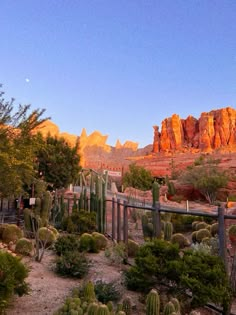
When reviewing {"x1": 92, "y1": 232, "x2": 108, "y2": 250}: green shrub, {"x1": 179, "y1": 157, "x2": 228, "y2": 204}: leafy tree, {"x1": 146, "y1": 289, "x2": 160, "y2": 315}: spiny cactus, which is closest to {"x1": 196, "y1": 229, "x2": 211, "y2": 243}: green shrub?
{"x1": 92, "y1": 232, "x2": 108, "y2": 250}: green shrub

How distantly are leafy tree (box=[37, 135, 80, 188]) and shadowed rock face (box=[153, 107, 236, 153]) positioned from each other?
85897 mm

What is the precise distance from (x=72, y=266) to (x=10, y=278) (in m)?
A: 3.11

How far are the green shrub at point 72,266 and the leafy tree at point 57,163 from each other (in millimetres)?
14243

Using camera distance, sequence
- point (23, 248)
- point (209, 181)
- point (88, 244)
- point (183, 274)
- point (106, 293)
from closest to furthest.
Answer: point (183, 274)
point (106, 293)
point (23, 248)
point (88, 244)
point (209, 181)

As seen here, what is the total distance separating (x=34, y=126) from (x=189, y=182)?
28.6 metres

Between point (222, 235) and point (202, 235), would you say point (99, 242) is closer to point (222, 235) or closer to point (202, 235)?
point (202, 235)

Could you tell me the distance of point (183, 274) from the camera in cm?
539

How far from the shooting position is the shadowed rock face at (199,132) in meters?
109

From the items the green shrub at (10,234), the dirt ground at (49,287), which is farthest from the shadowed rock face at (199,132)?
the dirt ground at (49,287)

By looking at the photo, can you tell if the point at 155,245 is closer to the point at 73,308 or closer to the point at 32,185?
the point at 73,308

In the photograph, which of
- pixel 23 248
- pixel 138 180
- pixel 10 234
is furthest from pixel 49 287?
pixel 138 180

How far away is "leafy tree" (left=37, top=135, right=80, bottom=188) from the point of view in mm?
22375

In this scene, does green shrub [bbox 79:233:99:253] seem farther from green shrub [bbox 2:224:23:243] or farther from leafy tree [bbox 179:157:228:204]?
leafy tree [bbox 179:157:228:204]

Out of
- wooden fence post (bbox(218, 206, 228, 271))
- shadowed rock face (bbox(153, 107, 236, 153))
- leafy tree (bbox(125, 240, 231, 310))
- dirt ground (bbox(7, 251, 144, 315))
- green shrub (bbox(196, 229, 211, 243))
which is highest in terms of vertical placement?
shadowed rock face (bbox(153, 107, 236, 153))
